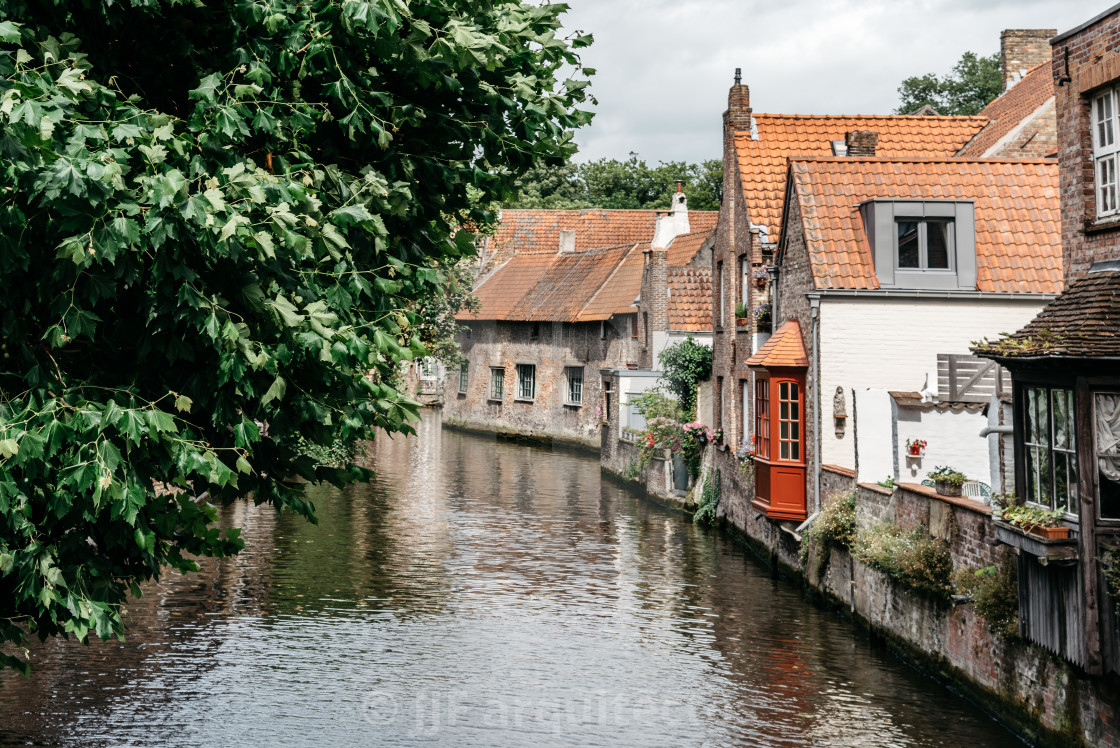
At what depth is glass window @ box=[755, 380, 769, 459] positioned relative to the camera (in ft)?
73.5

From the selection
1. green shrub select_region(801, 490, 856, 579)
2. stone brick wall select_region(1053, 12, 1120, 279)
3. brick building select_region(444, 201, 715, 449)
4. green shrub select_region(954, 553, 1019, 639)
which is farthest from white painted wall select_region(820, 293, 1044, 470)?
brick building select_region(444, 201, 715, 449)

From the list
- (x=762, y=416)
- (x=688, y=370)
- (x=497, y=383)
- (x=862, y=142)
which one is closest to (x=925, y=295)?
(x=762, y=416)

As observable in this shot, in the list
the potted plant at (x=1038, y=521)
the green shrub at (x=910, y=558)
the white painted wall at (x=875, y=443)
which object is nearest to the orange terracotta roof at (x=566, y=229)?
the white painted wall at (x=875, y=443)

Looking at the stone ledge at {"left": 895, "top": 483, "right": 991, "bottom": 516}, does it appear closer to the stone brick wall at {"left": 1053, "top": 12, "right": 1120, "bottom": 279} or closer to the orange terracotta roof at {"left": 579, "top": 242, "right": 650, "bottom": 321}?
the stone brick wall at {"left": 1053, "top": 12, "right": 1120, "bottom": 279}

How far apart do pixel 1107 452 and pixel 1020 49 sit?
1115 inches

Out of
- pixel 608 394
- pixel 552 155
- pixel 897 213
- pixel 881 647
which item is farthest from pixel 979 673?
pixel 608 394

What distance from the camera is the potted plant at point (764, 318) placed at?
79.9ft

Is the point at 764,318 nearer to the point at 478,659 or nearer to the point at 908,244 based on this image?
the point at 908,244

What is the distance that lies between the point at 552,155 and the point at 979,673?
817 centimetres

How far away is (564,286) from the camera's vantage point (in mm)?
51438

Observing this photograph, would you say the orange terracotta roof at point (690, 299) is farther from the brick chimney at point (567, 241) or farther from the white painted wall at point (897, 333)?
the brick chimney at point (567, 241)

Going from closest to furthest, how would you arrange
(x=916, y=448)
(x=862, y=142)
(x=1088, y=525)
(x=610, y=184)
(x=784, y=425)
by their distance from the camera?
(x=1088, y=525)
(x=916, y=448)
(x=784, y=425)
(x=862, y=142)
(x=610, y=184)

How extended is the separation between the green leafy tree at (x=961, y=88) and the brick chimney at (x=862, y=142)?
50825 mm

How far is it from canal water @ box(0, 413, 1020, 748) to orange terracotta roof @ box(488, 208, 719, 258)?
35816 mm
